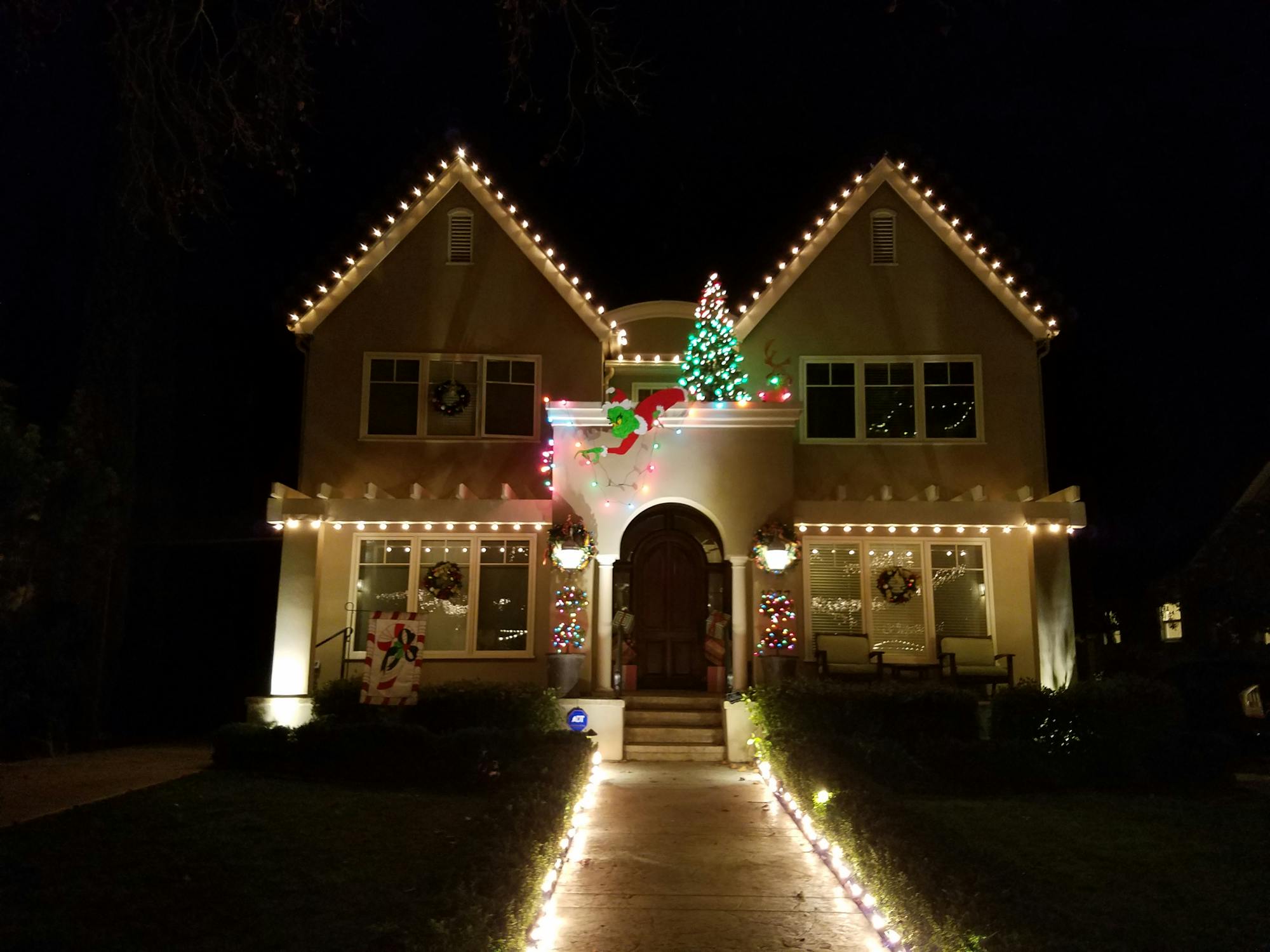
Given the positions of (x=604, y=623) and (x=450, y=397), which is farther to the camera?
(x=450, y=397)

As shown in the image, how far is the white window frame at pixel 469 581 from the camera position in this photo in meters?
14.7

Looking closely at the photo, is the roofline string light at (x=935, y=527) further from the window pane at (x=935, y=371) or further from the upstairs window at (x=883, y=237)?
the upstairs window at (x=883, y=237)

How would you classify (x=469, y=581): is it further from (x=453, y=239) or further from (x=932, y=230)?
(x=932, y=230)

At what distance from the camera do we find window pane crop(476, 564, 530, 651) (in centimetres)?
1487

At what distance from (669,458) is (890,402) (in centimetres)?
372

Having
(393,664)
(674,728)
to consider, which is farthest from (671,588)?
(393,664)

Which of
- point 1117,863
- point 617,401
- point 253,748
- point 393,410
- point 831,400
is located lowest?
point 1117,863

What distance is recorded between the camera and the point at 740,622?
14188 mm

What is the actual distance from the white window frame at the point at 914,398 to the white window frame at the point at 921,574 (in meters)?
1.40

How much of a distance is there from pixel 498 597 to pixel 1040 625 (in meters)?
7.38

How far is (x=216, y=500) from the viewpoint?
1919 centimetres

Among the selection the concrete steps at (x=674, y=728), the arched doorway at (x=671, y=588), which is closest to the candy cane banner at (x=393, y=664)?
the concrete steps at (x=674, y=728)

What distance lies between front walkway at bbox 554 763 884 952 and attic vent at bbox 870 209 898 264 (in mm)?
8626

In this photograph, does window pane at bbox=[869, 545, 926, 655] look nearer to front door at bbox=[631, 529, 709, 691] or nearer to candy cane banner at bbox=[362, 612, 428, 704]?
front door at bbox=[631, 529, 709, 691]
